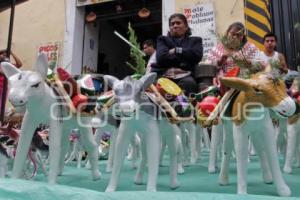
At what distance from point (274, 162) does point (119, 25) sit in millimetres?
5787

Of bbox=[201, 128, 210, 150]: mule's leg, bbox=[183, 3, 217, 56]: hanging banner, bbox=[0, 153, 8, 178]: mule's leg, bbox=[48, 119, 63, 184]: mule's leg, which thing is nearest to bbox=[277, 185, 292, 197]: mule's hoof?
bbox=[48, 119, 63, 184]: mule's leg

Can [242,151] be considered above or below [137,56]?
below

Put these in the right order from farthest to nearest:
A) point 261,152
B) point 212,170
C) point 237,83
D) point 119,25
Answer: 1. point 119,25
2. point 212,170
3. point 261,152
4. point 237,83

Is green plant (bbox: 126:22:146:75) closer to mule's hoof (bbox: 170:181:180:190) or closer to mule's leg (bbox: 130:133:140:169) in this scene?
mule's hoof (bbox: 170:181:180:190)

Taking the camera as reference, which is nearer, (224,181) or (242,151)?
(242,151)

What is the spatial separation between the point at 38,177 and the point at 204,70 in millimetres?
1176

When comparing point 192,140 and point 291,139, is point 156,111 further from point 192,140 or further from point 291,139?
point 192,140

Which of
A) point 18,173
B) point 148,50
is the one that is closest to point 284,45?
point 148,50

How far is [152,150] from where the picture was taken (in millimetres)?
1521

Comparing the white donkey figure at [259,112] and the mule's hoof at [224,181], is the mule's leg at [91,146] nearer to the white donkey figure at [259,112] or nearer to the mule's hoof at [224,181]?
the mule's hoof at [224,181]

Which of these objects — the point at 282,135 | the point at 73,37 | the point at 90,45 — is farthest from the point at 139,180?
the point at 90,45

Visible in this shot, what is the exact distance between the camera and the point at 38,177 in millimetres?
2115

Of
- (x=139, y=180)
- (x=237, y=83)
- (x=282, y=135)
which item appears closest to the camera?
(x=237, y=83)

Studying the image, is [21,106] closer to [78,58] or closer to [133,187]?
[133,187]
